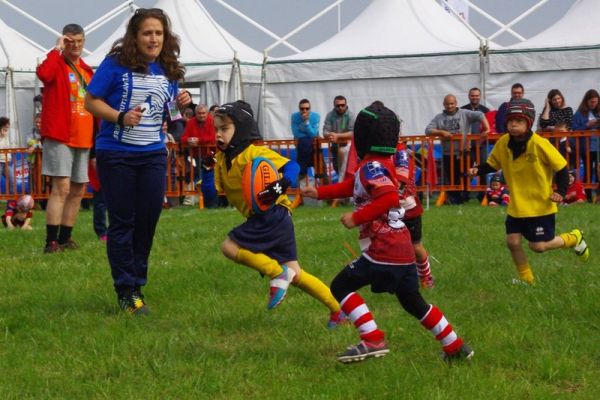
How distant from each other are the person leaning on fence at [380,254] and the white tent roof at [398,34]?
1634 centimetres

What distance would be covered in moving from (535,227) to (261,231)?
2846 mm

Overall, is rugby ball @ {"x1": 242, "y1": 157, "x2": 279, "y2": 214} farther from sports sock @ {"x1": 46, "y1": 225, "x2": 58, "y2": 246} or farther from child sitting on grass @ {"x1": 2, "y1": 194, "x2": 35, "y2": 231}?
child sitting on grass @ {"x1": 2, "y1": 194, "x2": 35, "y2": 231}

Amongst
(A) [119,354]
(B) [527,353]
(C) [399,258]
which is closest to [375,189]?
(C) [399,258]

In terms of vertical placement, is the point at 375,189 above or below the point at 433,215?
above

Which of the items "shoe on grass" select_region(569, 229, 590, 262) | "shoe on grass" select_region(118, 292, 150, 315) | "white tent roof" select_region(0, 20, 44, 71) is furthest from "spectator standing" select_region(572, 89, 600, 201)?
"white tent roof" select_region(0, 20, 44, 71)

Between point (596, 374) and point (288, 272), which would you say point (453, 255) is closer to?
point (288, 272)

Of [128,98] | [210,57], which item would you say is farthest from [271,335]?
[210,57]

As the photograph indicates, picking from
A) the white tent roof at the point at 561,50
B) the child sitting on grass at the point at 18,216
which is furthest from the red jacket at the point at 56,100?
the white tent roof at the point at 561,50

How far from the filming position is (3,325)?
303 inches

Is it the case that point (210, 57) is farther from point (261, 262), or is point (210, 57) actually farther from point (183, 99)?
point (261, 262)

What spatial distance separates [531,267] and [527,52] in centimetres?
1256

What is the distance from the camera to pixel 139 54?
26.3 feet

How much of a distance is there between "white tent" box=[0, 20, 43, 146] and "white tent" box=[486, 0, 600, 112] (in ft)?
34.0

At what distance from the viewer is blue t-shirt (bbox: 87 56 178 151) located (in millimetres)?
8031
